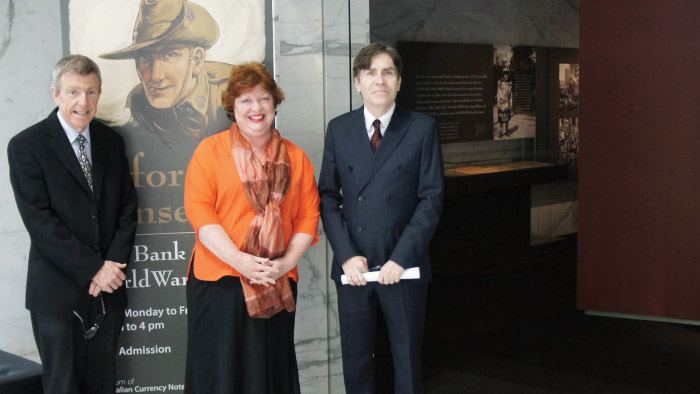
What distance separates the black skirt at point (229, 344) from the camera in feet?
9.83

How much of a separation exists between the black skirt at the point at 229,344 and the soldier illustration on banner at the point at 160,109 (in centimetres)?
45

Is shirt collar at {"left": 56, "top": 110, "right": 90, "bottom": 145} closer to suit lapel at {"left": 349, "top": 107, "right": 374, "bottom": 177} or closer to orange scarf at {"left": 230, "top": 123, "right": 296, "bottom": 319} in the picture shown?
orange scarf at {"left": 230, "top": 123, "right": 296, "bottom": 319}

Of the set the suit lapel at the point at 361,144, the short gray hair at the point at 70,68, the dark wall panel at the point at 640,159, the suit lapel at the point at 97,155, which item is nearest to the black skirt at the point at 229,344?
the suit lapel at the point at 97,155

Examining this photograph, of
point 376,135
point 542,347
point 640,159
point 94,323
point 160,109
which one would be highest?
point 160,109

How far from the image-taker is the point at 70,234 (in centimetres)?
300

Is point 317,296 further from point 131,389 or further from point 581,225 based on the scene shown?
point 581,225

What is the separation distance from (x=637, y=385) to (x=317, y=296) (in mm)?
1876

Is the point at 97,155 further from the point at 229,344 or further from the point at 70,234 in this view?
the point at 229,344

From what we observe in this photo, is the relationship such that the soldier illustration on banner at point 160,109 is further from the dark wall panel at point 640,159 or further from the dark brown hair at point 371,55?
the dark wall panel at point 640,159

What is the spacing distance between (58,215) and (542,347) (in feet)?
10.5

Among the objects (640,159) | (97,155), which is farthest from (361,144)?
(640,159)

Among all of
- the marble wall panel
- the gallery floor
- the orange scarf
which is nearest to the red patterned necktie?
the orange scarf

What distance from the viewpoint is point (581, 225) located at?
19.2 feet

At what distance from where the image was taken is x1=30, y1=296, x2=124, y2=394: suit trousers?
3.01 m
